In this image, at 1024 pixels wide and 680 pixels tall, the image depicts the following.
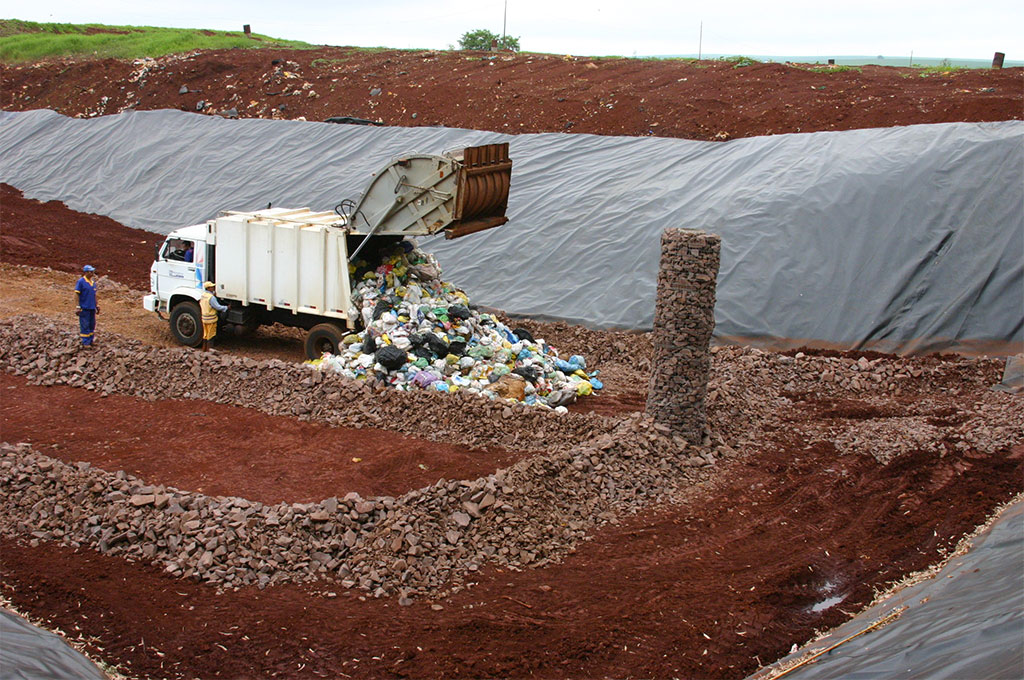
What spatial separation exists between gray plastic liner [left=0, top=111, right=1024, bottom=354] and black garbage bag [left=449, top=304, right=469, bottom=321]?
3016 millimetres

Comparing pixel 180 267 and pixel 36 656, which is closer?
pixel 36 656

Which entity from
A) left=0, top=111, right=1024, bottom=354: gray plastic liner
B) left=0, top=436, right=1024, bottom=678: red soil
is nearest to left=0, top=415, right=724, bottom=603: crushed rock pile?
left=0, top=436, right=1024, bottom=678: red soil

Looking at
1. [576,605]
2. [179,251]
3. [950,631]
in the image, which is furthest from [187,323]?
[950,631]

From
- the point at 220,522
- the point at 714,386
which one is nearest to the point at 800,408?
the point at 714,386

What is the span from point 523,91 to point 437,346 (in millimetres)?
17542

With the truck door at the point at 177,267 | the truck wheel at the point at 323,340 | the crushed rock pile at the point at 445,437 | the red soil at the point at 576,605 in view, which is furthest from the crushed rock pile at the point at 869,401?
the truck door at the point at 177,267

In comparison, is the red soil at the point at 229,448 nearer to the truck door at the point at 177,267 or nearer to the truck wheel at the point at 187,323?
the truck wheel at the point at 187,323

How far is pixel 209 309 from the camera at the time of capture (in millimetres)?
14484

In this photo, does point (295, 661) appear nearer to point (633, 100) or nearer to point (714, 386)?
point (714, 386)

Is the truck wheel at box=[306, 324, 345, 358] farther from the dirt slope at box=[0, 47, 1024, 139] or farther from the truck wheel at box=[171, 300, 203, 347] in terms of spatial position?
the dirt slope at box=[0, 47, 1024, 139]

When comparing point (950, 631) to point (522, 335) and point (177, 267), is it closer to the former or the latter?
point (522, 335)

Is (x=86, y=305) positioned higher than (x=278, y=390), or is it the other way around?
(x=86, y=305)

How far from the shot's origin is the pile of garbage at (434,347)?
12.3 m

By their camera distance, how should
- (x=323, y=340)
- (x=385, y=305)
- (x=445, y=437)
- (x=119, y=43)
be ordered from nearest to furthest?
(x=445, y=437) → (x=385, y=305) → (x=323, y=340) → (x=119, y=43)
